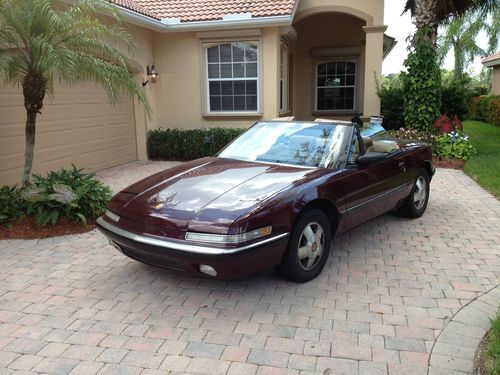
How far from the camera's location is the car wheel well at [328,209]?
164 inches

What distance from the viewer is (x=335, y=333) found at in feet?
10.9

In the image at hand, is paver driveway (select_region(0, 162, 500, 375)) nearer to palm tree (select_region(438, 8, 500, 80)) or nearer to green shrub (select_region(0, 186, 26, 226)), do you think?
green shrub (select_region(0, 186, 26, 226))

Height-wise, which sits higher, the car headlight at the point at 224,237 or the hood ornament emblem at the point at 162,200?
the hood ornament emblem at the point at 162,200

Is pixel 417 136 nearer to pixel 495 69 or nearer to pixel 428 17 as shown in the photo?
pixel 428 17

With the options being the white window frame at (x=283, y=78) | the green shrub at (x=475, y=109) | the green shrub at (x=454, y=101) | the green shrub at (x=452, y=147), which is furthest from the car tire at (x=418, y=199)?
the green shrub at (x=475, y=109)

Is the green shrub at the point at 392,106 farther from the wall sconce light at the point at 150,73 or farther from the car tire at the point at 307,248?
the car tire at the point at 307,248

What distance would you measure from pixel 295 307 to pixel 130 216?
160 centimetres

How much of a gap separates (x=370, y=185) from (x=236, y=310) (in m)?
2.12

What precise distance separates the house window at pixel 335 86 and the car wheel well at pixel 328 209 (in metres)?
12.5

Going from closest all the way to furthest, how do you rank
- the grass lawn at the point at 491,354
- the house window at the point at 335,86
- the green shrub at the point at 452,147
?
the grass lawn at the point at 491,354 < the green shrub at the point at 452,147 < the house window at the point at 335,86

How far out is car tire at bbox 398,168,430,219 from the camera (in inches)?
240

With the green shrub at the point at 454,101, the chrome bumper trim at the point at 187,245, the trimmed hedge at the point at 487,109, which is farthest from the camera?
the trimmed hedge at the point at 487,109

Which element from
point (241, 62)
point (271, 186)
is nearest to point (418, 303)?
point (271, 186)

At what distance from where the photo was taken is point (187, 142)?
466 inches
